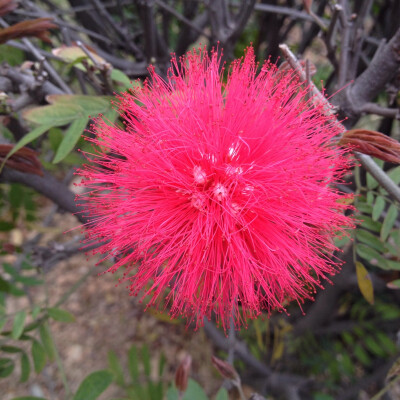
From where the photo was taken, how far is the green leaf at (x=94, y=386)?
108 centimetres

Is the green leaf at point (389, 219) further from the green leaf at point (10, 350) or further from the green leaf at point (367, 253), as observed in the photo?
the green leaf at point (10, 350)

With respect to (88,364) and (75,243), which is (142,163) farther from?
(88,364)

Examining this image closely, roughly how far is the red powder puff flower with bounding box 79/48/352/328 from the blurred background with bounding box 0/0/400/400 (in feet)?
0.46

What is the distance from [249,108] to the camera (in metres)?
0.87

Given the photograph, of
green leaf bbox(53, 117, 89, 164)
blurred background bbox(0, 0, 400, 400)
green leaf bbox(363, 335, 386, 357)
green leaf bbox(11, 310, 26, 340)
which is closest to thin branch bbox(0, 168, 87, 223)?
blurred background bbox(0, 0, 400, 400)

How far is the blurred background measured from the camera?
1.02 meters

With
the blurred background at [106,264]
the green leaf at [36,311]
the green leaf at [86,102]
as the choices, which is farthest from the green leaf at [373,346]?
the green leaf at [86,102]

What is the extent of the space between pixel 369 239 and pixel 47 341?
1113 mm

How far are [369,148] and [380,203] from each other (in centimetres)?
29

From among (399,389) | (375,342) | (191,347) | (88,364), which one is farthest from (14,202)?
(399,389)

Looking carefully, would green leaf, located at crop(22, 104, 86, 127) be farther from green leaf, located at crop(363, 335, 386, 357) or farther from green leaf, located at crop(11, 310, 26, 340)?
green leaf, located at crop(363, 335, 386, 357)

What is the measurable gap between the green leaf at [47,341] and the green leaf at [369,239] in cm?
107

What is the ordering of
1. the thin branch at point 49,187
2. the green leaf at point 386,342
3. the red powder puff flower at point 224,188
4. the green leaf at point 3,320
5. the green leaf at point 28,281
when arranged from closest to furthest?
the red powder puff flower at point 224,188 → the green leaf at point 3,320 → the thin branch at point 49,187 → the green leaf at point 28,281 → the green leaf at point 386,342

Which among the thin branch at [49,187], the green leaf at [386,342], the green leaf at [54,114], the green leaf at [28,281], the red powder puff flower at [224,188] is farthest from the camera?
the green leaf at [386,342]
